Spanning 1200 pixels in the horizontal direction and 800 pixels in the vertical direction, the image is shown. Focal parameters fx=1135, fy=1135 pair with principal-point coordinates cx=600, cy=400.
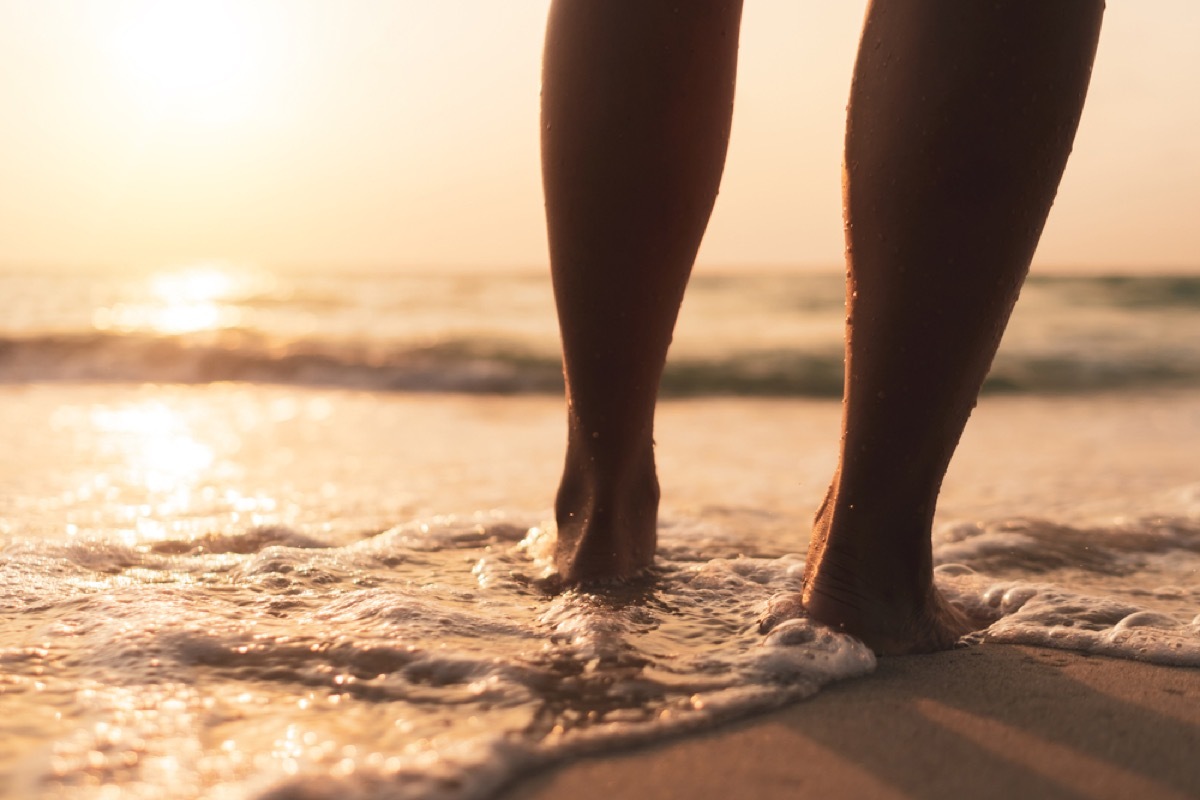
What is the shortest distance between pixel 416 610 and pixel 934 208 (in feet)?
2.29

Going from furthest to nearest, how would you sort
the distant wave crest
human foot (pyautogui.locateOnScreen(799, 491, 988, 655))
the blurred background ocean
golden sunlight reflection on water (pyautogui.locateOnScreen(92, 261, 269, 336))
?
1. golden sunlight reflection on water (pyautogui.locateOnScreen(92, 261, 269, 336))
2. the blurred background ocean
3. the distant wave crest
4. human foot (pyautogui.locateOnScreen(799, 491, 988, 655))

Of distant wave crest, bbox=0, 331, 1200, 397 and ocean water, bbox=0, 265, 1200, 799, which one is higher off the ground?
distant wave crest, bbox=0, 331, 1200, 397

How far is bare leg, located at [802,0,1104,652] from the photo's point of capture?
3.32 ft

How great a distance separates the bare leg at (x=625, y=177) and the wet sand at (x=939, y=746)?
17.0 inches

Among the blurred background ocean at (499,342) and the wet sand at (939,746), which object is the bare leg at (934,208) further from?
the blurred background ocean at (499,342)

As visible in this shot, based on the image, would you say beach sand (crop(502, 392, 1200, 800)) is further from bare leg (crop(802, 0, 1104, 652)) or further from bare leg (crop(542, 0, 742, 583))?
bare leg (crop(542, 0, 742, 583))

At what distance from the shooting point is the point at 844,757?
917 mm

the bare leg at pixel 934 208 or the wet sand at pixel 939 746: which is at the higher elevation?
the bare leg at pixel 934 208

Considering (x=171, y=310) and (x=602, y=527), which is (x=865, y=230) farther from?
(x=171, y=310)

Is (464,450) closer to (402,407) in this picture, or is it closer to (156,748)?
(402,407)

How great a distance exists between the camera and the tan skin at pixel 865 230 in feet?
3.34

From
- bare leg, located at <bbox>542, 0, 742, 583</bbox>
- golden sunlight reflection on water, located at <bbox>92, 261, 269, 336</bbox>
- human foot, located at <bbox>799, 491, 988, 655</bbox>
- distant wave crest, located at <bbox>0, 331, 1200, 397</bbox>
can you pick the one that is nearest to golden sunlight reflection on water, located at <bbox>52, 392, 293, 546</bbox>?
bare leg, located at <bbox>542, 0, 742, 583</bbox>

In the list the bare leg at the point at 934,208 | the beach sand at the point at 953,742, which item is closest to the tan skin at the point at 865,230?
the bare leg at the point at 934,208

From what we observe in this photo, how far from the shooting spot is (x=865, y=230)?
3.54ft
